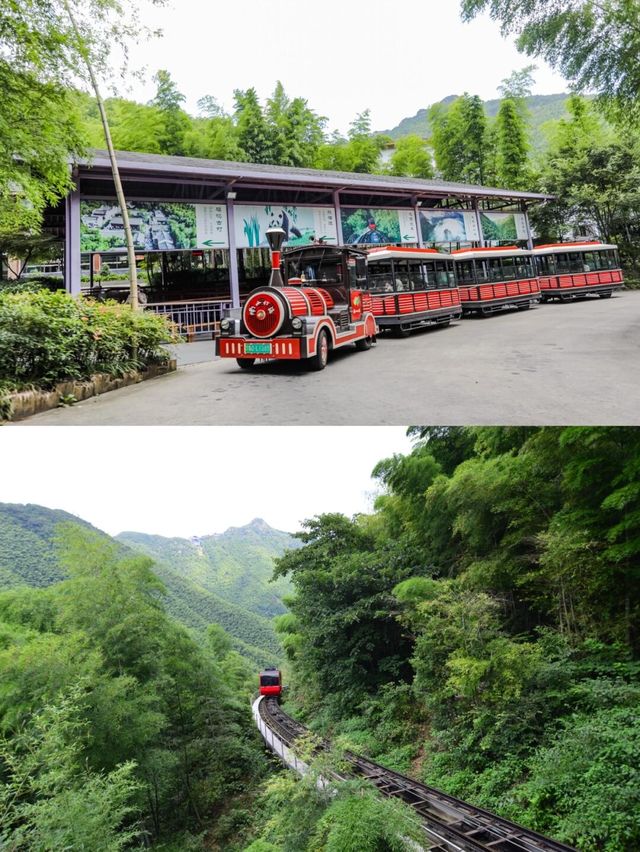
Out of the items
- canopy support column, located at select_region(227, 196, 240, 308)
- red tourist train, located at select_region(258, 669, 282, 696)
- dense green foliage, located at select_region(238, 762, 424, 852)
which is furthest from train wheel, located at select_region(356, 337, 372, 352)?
red tourist train, located at select_region(258, 669, 282, 696)

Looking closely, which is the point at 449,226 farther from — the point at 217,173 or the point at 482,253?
the point at 217,173

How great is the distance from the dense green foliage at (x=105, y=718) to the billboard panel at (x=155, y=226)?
6.90 m

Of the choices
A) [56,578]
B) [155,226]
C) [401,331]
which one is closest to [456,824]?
[401,331]

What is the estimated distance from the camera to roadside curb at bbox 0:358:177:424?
5.50m

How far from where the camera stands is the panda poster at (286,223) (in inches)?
539

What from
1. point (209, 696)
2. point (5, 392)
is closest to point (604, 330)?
point (5, 392)

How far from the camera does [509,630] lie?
35.1 ft

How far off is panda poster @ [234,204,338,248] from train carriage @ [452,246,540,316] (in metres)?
3.41

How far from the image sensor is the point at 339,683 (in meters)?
14.2

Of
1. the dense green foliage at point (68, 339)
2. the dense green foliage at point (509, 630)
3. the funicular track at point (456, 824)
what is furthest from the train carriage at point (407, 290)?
the funicular track at point (456, 824)

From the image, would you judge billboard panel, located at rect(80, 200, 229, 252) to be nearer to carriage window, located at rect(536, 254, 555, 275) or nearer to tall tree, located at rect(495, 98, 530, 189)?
carriage window, located at rect(536, 254, 555, 275)

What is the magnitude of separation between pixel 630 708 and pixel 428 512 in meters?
6.52

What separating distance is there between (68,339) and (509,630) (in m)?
8.80

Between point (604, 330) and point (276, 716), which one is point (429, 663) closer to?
point (604, 330)
